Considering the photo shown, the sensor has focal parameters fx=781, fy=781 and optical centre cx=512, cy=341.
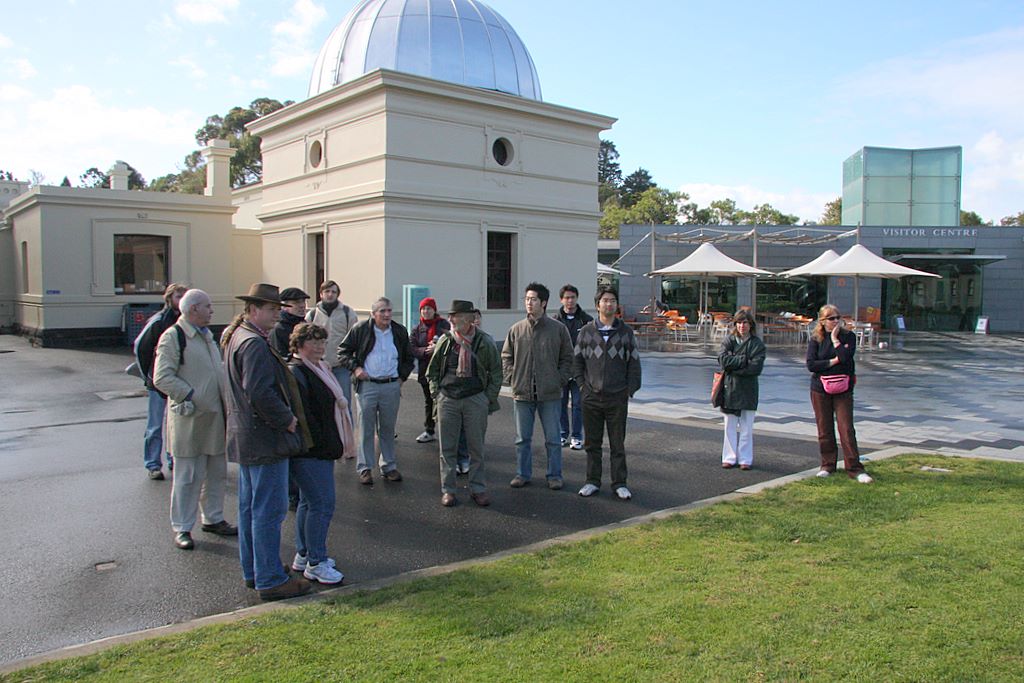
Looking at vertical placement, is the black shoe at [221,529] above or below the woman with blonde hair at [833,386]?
below

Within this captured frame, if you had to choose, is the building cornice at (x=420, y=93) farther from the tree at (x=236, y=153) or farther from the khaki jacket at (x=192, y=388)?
the tree at (x=236, y=153)

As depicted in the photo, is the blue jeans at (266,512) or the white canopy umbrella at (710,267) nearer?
the blue jeans at (266,512)

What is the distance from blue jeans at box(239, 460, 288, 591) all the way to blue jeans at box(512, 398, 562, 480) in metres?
2.94

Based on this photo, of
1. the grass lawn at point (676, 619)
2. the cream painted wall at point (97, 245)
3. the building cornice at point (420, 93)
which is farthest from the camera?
the cream painted wall at point (97, 245)

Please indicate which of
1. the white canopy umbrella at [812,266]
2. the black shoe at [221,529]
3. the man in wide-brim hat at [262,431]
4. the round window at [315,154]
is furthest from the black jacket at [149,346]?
the white canopy umbrella at [812,266]

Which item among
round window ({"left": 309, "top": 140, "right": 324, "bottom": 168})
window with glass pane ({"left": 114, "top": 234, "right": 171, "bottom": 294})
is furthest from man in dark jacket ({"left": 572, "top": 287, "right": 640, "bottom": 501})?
window with glass pane ({"left": 114, "top": 234, "right": 171, "bottom": 294})

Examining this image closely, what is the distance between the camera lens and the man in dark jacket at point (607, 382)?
23.3ft

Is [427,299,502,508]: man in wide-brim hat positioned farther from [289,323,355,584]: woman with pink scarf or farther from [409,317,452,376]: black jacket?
[409,317,452,376]: black jacket

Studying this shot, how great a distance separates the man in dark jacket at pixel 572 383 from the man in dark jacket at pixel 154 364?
12.9 feet

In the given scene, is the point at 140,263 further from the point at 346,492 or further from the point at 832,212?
the point at 832,212

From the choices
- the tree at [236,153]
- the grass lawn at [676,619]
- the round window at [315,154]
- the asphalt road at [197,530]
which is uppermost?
the tree at [236,153]

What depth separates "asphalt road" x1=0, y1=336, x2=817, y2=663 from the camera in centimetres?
479

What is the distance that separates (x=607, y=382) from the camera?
7.09 meters

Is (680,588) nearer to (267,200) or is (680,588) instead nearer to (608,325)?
(608,325)
